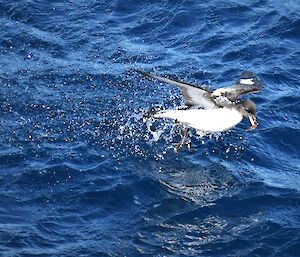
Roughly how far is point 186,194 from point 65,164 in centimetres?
235

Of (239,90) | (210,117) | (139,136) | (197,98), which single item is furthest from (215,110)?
(139,136)

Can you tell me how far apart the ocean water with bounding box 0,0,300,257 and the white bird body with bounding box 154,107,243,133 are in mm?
1191

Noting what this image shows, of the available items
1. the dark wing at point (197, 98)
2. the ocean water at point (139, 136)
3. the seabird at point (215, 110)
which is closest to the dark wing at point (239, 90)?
the seabird at point (215, 110)

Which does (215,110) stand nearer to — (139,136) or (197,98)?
(197,98)

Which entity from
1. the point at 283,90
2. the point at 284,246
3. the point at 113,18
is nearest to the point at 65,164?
the point at 284,246

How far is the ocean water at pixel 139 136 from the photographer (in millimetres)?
12398

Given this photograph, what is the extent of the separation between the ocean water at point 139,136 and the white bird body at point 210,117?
3.91ft

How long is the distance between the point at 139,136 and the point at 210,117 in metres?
A: 2.24

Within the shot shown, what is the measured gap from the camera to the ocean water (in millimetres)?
12398

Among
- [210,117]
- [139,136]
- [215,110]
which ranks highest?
[215,110]

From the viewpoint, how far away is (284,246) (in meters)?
12.2

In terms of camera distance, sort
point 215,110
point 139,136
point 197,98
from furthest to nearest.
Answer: point 139,136 < point 197,98 < point 215,110

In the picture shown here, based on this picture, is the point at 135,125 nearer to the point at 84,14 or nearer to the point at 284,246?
the point at 284,246

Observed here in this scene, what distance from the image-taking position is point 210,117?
1345 centimetres
